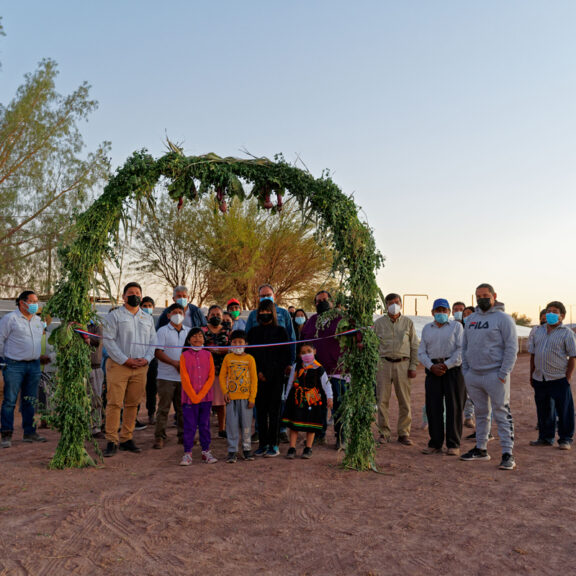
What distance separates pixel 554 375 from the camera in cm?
807

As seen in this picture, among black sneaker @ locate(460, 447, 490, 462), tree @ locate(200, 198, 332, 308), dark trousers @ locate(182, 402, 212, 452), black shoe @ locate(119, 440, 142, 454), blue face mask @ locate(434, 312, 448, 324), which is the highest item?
tree @ locate(200, 198, 332, 308)

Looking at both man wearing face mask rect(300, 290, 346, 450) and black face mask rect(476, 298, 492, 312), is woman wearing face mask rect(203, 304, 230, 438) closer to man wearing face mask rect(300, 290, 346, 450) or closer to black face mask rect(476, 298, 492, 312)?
man wearing face mask rect(300, 290, 346, 450)

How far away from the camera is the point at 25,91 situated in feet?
64.2

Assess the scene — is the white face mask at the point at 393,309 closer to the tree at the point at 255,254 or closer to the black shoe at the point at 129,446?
the black shoe at the point at 129,446

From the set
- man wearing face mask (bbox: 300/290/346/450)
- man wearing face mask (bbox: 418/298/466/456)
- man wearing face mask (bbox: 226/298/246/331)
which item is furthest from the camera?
man wearing face mask (bbox: 226/298/246/331)

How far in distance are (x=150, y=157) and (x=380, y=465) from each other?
4.68 metres

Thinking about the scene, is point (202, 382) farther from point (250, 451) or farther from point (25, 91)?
point (25, 91)

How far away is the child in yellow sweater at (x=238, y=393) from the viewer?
7.17 meters

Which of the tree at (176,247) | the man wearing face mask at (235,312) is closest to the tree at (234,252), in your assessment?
the tree at (176,247)

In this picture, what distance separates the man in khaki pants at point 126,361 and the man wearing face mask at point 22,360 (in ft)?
4.77

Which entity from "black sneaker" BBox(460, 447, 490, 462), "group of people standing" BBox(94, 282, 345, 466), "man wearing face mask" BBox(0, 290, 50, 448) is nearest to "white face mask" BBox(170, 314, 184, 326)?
"group of people standing" BBox(94, 282, 345, 466)

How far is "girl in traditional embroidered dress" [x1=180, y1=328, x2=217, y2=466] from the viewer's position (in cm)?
713

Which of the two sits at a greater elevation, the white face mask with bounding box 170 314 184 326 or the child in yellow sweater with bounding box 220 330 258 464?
the white face mask with bounding box 170 314 184 326

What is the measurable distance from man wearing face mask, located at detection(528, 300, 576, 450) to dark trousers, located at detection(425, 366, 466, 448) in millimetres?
1248
